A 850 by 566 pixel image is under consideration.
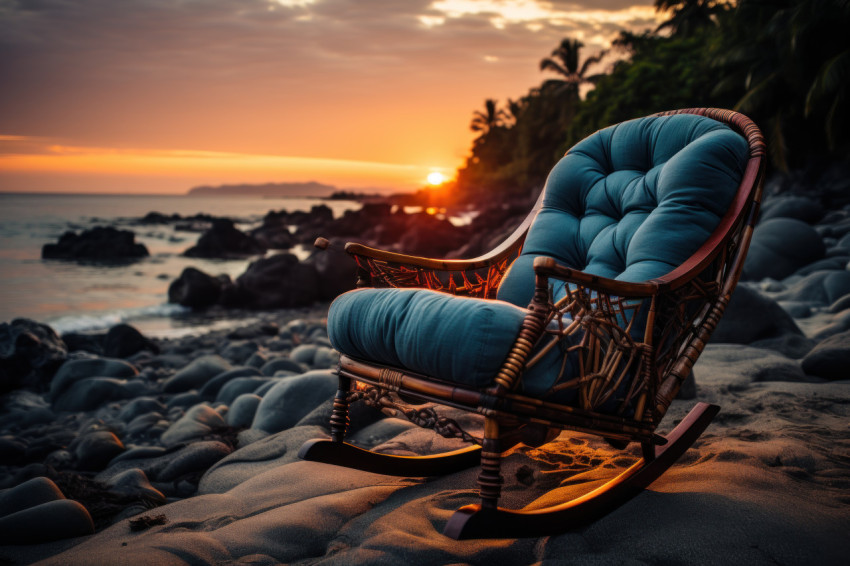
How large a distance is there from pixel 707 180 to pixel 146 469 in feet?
10.4

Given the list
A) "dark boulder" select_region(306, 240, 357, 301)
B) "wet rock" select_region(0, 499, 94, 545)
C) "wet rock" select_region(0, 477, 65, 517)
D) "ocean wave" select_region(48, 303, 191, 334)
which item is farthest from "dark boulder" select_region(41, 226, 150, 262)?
"wet rock" select_region(0, 499, 94, 545)

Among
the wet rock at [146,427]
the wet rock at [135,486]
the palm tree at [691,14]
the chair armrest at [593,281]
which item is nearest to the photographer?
the chair armrest at [593,281]

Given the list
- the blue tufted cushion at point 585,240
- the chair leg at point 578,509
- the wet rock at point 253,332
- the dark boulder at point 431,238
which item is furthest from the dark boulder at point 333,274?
the chair leg at point 578,509

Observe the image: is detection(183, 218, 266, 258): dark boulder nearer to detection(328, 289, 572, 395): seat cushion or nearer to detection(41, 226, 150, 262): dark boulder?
detection(41, 226, 150, 262): dark boulder

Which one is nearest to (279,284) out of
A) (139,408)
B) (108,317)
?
(108,317)

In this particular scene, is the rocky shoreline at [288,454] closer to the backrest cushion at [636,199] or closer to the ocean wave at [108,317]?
the backrest cushion at [636,199]

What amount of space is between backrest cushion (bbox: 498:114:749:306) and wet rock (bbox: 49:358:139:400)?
14.7ft

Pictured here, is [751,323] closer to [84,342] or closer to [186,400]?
[186,400]

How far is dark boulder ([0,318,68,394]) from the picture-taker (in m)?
5.92

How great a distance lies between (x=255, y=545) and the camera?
6.59 feet

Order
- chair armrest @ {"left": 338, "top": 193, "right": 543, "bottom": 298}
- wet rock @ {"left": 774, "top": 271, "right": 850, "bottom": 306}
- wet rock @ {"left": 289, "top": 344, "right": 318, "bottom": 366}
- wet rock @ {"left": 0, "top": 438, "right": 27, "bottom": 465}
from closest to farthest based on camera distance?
chair armrest @ {"left": 338, "top": 193, "right": 543, "bottom": 298}, wet rock @ {"left": 0, "top": 438, "right": 27, "bottom": 465}, wet rock @ {"left": 289, "top": 344, "right": 318, "bottom": 366}, wet rock @ {"left": 774, "top": 271, "right": 850, "bottom": 306}

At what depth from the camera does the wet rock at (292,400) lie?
3.74 m

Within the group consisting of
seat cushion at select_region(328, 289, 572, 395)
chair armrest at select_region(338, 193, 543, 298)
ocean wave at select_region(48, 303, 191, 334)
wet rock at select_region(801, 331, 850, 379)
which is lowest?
ocean wave at select_region(48, 303, 191, 334)

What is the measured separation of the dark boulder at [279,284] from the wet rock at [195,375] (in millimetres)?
5487
